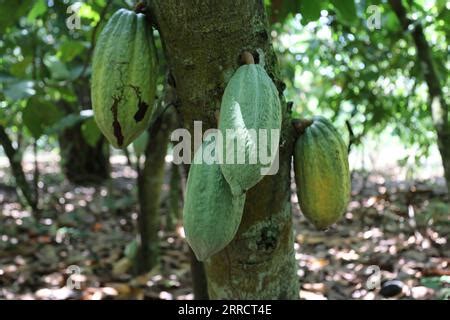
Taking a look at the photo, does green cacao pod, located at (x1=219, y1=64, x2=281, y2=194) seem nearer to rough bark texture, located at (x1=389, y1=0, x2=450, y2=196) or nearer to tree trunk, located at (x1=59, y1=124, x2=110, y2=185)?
rough bark texture, located at (x1=389, y1=0, x2=450, y2=196)

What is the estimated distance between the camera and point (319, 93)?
406cm

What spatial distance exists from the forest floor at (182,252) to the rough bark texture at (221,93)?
666 millimetres

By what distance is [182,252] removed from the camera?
112 inches

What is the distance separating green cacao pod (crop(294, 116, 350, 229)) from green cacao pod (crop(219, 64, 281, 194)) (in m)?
0.21

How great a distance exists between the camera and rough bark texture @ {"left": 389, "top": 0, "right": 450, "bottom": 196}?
1732 millimetres

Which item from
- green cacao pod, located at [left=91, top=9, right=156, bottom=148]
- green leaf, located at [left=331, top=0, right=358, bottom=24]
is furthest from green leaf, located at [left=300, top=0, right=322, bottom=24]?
green cacao pod, located at [left=91, top=9, right=156, bottom=148]

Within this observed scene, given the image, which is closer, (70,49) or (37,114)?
(37,114)

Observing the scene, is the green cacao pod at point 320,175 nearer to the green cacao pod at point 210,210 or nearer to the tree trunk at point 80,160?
the green cacao pod at point 210,210

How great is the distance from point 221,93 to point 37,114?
107 centimetres

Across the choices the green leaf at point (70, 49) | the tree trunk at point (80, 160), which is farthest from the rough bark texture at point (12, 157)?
the tree trunk at point (80, 160)

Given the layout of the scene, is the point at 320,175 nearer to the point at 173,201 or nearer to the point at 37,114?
the point at 37,114


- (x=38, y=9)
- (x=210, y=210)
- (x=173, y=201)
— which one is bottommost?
(x=173, y=201)

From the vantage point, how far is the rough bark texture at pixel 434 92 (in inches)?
68.2

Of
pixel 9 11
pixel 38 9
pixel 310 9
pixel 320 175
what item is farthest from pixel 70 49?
pixel 320 175
